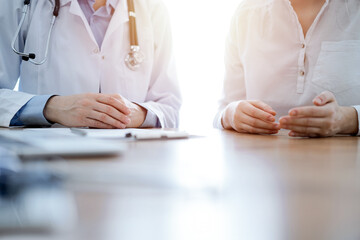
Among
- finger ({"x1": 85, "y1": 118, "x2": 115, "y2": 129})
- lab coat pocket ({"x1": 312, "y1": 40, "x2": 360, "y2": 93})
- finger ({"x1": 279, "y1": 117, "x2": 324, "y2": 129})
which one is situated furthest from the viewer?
lab coat pocket ({"x1": 312, "y1": 40, "x2": 360, "y2": 93})

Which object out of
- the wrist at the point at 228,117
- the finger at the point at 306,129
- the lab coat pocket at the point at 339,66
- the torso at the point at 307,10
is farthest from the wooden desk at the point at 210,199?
the torso at the point at 307,10

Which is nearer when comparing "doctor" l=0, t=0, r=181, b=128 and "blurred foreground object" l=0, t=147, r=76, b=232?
"blurred foreground object" l=0, t=147, r=76, b=232

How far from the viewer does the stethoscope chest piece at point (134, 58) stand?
1.14 metres

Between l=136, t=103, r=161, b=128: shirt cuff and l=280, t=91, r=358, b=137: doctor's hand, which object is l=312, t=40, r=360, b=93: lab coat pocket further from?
l=136, t=103, r=161, b=128: shirt cuff

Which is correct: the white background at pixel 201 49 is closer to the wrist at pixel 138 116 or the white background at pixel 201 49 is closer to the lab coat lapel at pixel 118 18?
the lab coat lapel at pixel 118 18

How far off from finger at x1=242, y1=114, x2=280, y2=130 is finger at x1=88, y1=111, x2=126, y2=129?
12.8 inches

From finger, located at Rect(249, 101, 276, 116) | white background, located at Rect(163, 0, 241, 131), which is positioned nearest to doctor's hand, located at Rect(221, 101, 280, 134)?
finger, located at Rect(249, 101, 276, 116)

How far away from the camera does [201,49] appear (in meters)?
2.23

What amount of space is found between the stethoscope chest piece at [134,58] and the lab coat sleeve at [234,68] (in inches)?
14.3

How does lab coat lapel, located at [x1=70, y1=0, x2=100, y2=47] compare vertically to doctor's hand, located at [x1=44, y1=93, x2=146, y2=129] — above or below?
above

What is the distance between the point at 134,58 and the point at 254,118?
1.78 feet

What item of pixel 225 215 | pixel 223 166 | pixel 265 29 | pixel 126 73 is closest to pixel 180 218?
pixel 225 215

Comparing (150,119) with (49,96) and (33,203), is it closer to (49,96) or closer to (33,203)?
(49,96)

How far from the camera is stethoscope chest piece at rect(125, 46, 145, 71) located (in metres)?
1.14
